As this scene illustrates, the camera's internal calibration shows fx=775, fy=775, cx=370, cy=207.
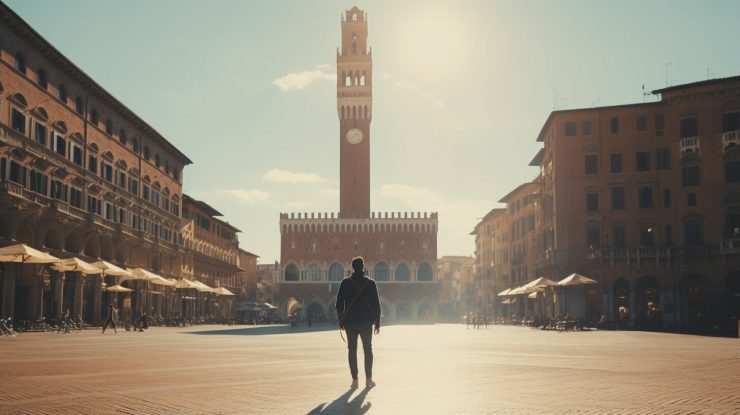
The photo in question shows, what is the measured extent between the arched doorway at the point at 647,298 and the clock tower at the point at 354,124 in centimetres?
4851

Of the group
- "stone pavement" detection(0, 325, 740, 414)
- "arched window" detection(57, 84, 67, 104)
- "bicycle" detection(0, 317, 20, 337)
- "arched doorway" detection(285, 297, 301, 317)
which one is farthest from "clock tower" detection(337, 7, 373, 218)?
"stone pavement" detection(0, 325, 740, 414)

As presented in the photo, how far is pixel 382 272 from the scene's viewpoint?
99.8 m

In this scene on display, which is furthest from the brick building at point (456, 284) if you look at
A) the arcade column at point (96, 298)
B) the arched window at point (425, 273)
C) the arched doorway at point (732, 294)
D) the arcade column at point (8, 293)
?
the arcade column at point (8, 293)

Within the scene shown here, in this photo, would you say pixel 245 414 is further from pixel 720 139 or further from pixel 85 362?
pixel 720 139

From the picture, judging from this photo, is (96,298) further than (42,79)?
Yes

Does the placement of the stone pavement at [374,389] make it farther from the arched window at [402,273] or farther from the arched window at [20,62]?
the arched window at [402,273]

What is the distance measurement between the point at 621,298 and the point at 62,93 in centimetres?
4044

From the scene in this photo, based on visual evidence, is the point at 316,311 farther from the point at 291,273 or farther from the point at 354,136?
the point at 354,136

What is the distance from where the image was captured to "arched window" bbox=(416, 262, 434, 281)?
99375mm

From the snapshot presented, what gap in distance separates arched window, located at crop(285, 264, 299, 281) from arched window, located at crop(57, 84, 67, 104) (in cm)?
5778

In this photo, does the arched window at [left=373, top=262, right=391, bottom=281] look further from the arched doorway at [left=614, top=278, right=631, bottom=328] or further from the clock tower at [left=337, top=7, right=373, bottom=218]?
the arched doorway at [left=614, top=278, right=631, bottom=328]

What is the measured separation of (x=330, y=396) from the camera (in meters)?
10.4

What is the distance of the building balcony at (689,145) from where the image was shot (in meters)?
→ 55.3

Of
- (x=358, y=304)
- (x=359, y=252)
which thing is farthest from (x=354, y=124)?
(x=358, y=304)
